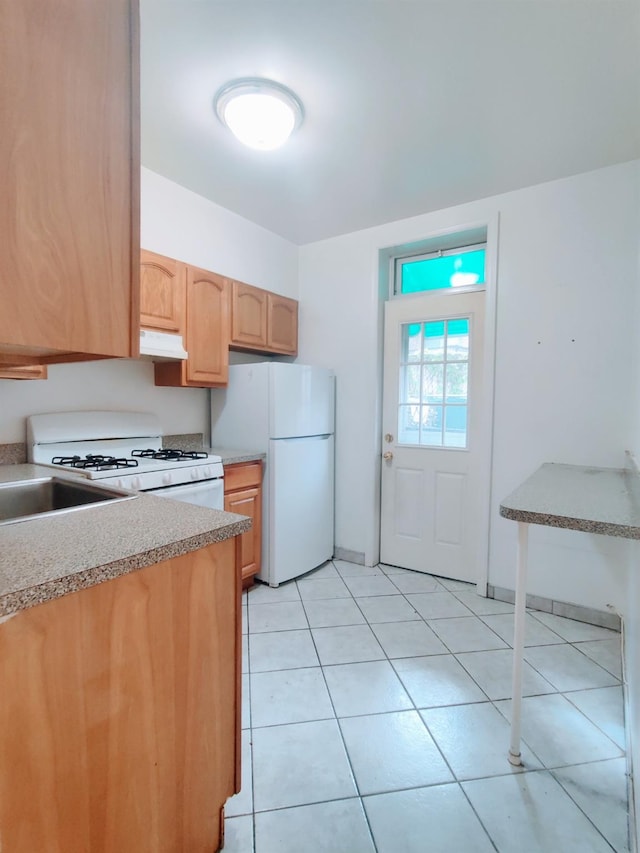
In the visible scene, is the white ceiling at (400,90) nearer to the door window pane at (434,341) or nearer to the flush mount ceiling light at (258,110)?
the flush mount ceiling light at (258,110)

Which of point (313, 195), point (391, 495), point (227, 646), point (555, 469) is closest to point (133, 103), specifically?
point (227, 646)

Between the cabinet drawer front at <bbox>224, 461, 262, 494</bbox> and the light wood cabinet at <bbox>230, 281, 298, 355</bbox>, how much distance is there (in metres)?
0.84

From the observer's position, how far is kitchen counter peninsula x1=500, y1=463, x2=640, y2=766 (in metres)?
1.18

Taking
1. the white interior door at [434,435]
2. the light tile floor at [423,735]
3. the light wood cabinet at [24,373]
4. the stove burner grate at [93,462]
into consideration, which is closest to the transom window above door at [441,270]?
the white interior door at [434,435]

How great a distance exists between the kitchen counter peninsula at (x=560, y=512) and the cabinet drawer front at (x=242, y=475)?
5.28ft

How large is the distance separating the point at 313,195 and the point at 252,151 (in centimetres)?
55

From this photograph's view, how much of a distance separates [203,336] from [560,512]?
2144mm

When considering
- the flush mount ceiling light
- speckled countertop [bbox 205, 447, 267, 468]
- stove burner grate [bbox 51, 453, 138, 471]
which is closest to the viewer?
the flush mount ceiling light

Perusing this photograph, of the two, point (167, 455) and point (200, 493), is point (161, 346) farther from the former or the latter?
point (200, 493)

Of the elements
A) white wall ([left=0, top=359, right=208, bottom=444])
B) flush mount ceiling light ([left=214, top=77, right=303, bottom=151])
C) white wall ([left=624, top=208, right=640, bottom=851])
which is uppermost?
flush mount ceiling light ([left=214, top=77, right=303, bottom=151])

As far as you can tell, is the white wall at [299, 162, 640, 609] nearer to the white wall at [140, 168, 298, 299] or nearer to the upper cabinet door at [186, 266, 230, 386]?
the white wall at [140, 168, 298, 299]

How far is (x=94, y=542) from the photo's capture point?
2.92 ft

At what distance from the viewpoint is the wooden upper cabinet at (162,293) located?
2.26m

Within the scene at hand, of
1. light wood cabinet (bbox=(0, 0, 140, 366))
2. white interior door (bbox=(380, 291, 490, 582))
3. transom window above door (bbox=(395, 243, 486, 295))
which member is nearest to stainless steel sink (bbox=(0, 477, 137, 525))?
light wood cabinet (bbox=(0, 0, 140, 366))
